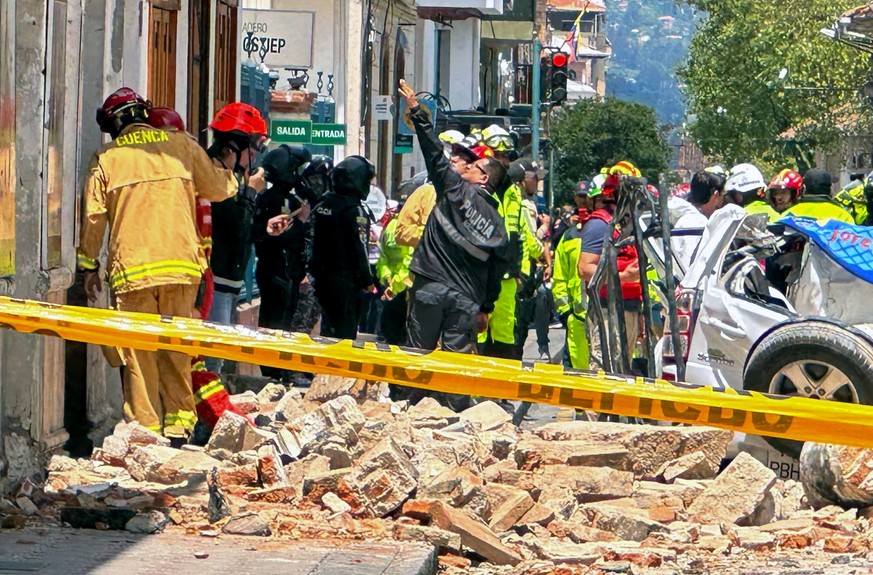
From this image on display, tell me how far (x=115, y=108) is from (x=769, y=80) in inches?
1513

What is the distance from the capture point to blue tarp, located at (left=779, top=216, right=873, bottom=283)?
8898 millimetres

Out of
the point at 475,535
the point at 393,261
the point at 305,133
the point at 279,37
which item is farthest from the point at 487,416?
the point at 279,37

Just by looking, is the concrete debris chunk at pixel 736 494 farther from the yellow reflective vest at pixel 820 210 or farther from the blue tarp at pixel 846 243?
the yellow reflective vest at pixel 820 210

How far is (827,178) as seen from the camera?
13312 mm

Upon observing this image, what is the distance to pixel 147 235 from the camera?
8172 mm

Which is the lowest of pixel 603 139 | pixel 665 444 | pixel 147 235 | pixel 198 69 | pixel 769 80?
pixel 665 444

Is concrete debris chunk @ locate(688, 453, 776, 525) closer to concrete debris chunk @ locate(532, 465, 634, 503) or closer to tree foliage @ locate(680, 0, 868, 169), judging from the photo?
concrete debris chunk @ locate(532, 465, 634, 503)

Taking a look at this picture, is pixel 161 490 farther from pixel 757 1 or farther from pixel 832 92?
pixel 757 1

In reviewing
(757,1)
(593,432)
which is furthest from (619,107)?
(593,432)

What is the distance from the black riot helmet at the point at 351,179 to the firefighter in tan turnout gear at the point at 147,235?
12.1 ft

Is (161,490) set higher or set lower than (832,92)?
lower

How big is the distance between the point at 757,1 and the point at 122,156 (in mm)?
39183

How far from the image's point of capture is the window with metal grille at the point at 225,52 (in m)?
13.3

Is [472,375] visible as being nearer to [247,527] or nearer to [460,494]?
[247,527]
